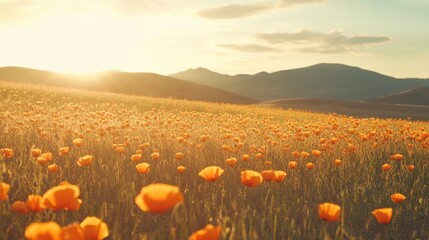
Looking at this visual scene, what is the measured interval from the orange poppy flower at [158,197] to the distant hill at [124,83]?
60.8 meters

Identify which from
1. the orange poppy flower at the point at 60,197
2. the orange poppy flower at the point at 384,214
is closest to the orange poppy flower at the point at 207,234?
the orange poppy flower at the point at 60,197

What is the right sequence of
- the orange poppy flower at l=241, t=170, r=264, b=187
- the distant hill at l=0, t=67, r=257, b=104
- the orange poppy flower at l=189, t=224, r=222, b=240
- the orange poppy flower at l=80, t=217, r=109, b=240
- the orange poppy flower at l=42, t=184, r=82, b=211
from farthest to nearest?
the distant hill at l=0, t=67, r=257, b=104 → the orange poppy flower at l=241, t=170, r=264, b=187 → the orange poppy flower at l=42, t=184, r=82, b=211 → the orange poppy flower at l=80, t=217, r=109, b=240 → the orange poppy flower at l=189, t=224, r=222, b=240

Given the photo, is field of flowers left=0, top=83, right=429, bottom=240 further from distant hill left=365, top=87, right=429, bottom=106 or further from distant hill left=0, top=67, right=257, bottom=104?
distant hill left=365, top=87, right=429, bottom=106

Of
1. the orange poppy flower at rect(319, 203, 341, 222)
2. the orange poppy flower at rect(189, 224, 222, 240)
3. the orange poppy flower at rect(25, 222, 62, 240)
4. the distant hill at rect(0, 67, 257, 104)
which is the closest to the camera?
the orange poppy flower at rect(25, 222, 62, 240)

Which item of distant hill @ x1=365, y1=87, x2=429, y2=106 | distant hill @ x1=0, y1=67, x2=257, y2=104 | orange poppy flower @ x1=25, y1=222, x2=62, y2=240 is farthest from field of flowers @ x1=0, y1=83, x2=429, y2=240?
distant hill @ x1=365, y1=87, x2=429, y2=106

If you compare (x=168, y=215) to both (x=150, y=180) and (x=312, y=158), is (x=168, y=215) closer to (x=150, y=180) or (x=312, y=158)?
(x=150, y=180)

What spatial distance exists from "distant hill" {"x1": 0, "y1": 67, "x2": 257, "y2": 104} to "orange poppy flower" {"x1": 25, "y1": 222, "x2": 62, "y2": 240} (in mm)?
60994

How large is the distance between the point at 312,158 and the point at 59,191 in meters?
4.18

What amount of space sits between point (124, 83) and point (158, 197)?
70223 mm

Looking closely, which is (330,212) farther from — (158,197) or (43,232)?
(43,232)

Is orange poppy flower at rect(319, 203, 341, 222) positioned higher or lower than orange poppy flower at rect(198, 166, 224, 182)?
lower

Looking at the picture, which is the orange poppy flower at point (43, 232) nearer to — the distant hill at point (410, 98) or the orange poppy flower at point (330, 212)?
the orange poppy flower at point (330, 212)

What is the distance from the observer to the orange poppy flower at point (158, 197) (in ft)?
5.81

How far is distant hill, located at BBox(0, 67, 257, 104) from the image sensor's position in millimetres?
62781
